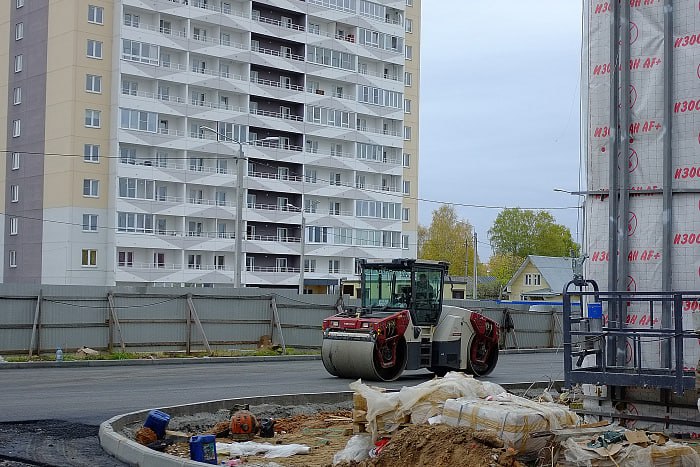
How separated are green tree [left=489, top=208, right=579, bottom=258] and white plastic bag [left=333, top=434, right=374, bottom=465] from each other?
440ft

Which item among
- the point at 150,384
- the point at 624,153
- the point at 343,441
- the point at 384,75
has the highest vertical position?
the point at 384,75

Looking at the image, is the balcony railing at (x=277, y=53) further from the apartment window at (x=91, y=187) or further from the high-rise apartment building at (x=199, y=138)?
the apartment window at (x=91, y=187)

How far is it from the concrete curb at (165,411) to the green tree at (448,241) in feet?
371

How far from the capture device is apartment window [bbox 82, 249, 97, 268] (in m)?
70.1

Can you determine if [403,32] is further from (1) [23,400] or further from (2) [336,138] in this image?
(1) [23,400]

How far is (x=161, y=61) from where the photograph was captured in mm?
74500

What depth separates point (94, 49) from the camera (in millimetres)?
69750

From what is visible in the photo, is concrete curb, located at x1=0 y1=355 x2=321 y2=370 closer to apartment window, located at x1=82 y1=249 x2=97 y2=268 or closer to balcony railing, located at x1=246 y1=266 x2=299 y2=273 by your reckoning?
apartment window, located at x1=82 y1=249 x2=97 y2=268

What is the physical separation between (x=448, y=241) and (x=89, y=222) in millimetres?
69334

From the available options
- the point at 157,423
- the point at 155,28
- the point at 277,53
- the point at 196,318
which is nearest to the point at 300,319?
the point at 196,318

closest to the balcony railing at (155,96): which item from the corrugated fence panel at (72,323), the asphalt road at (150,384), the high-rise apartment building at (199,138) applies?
the high-rise apartment building at (199,138)

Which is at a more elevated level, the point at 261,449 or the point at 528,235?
the point at 528,235

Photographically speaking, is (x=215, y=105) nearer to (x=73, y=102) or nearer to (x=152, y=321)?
(x=73, y=102)

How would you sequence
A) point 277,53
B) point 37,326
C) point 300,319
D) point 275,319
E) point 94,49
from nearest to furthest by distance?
point 37,326, point 275,319, point 300,319, point 94,49, point 277,53
